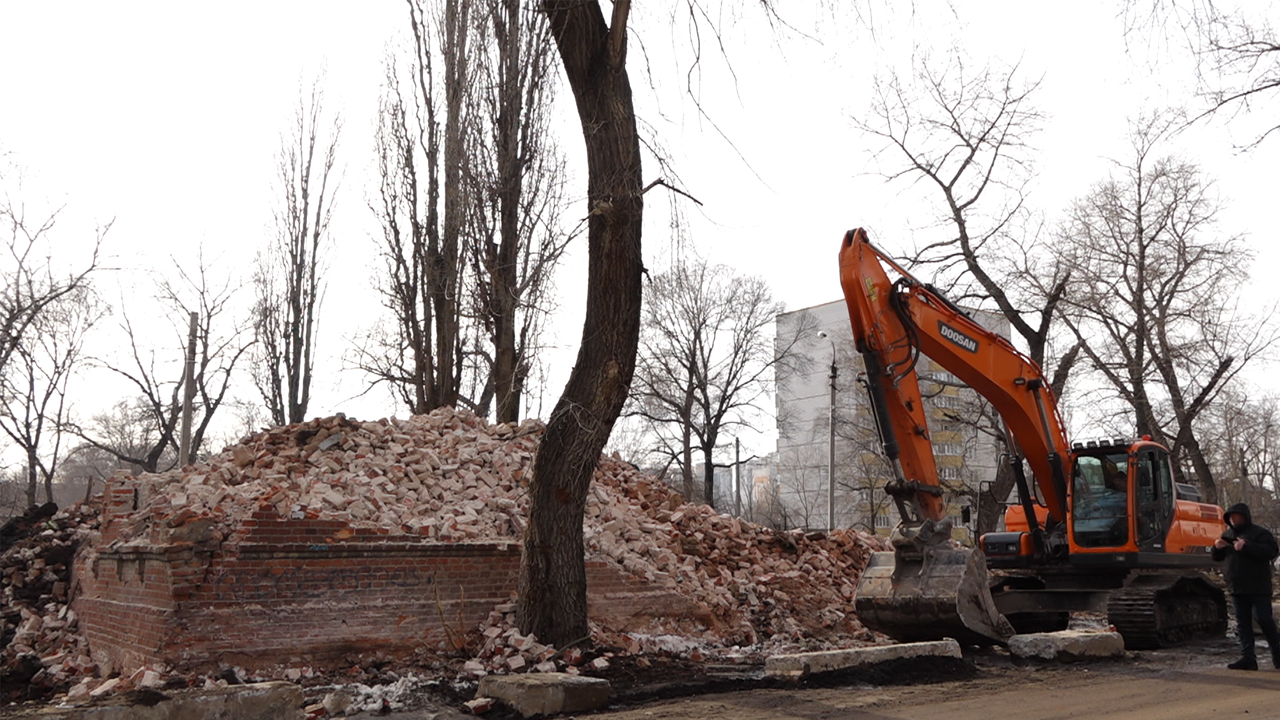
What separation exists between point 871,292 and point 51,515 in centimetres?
1269

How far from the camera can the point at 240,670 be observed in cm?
866

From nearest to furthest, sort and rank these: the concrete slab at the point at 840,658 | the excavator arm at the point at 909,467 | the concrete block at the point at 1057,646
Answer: the concrete slab at the point at 840,658 → the excavator arm at the point at 909,467 → the concrete block at the point at 1057,646

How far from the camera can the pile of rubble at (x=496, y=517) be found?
389 inches

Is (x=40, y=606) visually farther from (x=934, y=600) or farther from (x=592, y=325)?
→ (x=934, y=600)

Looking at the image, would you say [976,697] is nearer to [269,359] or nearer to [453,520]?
[453,520]

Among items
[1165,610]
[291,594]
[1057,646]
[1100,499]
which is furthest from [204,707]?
[1165,610]

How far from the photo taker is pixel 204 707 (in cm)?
616

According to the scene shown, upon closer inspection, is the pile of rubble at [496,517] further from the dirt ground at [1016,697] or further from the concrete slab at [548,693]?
the dirt ground at [1016,697]

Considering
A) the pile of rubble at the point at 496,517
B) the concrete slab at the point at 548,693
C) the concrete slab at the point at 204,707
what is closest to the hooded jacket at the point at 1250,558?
the pile of rubble at the point at 496,517

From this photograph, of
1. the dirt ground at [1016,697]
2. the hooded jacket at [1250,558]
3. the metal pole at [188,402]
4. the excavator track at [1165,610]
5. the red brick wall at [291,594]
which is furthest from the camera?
the metal pole at [188,402]

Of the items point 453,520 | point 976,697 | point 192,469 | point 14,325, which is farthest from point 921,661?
point 14,325

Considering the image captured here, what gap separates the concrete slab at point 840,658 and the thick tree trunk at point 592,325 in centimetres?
185

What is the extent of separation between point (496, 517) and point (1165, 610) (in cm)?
751

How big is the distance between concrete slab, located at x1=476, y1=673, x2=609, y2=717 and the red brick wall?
2320 millimetres
